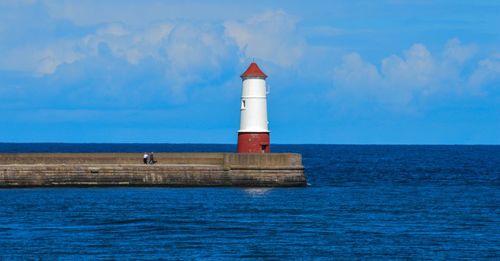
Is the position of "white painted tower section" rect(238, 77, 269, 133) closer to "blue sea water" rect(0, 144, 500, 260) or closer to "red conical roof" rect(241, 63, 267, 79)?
"red conical roof" rect(241, 63, 267, 79)

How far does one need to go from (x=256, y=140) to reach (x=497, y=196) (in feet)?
35.9

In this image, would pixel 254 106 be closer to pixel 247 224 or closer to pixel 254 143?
pixel 254 143

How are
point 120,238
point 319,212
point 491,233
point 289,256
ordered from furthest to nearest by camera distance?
point 319,212 < point 491,233 < point 120,238 < point 289,256

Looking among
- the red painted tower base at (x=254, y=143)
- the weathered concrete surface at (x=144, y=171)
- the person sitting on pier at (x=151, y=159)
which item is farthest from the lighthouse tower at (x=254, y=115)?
the person sitting on pier at (x=151, y=159)

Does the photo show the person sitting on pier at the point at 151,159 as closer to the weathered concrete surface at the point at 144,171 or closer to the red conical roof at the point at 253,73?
the weathered concrete surface at the point at 144,171

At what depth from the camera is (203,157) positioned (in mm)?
44844

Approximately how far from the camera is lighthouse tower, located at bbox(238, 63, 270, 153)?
46.2m

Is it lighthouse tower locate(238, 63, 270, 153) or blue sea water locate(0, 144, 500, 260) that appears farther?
lighthouse tower locate(238, 63, 270, 153)

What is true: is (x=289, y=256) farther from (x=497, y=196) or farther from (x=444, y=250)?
(x=497, y=196)

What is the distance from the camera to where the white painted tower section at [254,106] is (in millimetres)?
46188

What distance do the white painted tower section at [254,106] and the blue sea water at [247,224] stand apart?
3479 millimetres

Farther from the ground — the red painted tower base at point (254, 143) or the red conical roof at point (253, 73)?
the red conical roof at point (253, 73)

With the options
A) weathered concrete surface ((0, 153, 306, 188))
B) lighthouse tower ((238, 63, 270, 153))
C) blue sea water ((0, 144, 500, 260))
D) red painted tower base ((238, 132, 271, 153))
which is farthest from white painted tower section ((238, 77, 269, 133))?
blue sea water ((0, 144, 500, 260))

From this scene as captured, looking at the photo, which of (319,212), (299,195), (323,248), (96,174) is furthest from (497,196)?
(323,248)
